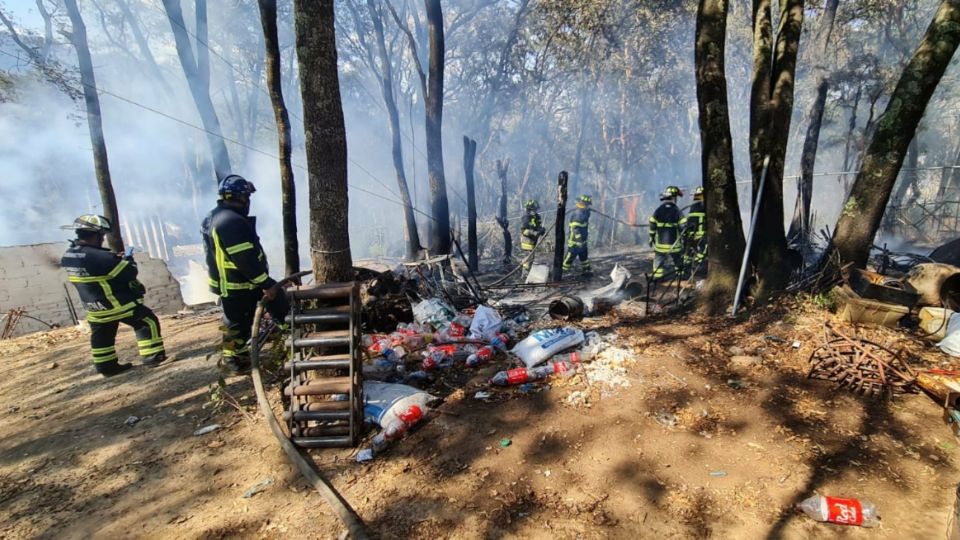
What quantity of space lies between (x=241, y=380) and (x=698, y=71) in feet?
19.9

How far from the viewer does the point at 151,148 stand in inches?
904

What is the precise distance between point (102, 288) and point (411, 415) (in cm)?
393

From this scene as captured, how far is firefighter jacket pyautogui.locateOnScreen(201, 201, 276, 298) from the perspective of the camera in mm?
3883

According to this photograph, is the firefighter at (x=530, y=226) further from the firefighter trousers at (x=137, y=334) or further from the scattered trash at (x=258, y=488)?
the scattered trash at (x=258, y=488)

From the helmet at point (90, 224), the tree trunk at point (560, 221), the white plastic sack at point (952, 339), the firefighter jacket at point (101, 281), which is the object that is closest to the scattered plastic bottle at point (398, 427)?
the firefighter jacket at point (101, 281)

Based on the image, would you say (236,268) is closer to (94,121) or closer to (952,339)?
(952,339)

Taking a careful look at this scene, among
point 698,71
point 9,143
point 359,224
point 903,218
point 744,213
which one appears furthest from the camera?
point 359,224

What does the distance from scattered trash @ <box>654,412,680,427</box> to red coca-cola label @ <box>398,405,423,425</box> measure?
1.71 meters

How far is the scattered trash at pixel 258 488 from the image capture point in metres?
2.57

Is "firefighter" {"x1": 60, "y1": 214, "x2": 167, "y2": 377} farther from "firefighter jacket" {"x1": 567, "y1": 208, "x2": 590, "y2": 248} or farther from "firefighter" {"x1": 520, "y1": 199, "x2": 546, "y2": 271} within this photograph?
→ "firefighter" {"x1": 520, "y1": 199, "x2": 546, "y2": 271}

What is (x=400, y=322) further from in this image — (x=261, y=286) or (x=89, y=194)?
(x=89, y=194)

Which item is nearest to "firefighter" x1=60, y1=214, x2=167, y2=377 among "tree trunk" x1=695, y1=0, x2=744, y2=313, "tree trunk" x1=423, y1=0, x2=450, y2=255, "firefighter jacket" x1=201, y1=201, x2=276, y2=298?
"firefighter jacket" x1=201, y1=201, x2=276, y2=298

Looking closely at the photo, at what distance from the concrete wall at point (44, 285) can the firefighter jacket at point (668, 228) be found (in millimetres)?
10353

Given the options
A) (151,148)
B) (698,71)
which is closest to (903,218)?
(698,71)
